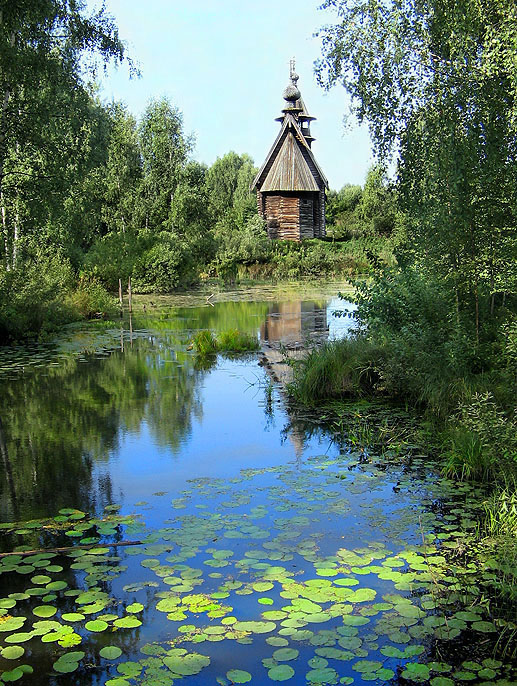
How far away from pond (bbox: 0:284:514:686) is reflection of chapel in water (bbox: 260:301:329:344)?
22.2 ft

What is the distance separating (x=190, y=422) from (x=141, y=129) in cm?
3744

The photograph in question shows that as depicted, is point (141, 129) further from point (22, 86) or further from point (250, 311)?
point (22, 86)

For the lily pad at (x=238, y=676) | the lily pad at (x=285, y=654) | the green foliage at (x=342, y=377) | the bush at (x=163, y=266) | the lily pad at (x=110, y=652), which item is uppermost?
the bush at (x=163, y=266)

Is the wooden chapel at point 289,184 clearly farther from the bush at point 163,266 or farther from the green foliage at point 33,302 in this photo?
the green foliage at point 33,302

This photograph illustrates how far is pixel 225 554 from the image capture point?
191 inches

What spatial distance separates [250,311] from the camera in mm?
22844

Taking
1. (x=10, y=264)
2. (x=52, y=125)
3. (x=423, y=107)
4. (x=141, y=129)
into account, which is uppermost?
(x=141, y=129)

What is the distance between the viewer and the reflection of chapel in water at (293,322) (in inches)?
652

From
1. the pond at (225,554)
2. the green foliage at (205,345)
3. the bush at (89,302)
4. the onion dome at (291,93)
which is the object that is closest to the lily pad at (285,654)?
the pond at (225,554)

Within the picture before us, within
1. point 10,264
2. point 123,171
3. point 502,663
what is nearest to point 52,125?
point 10,264

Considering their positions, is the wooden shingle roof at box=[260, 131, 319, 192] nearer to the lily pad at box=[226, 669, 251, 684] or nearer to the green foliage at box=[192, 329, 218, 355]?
the green foliage at box=[192, 329, 218, 355]

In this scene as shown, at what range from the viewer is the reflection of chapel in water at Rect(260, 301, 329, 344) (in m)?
16.6

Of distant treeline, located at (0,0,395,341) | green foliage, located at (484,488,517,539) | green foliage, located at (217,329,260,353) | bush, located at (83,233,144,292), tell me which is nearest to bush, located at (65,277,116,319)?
distant treeline, located at (0,0,395,341)

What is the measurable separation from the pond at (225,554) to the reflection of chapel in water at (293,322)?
676 centimetres
